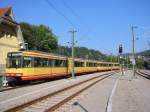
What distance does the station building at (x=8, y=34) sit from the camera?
35469 mm

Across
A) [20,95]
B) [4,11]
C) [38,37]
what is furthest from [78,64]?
[38,37]

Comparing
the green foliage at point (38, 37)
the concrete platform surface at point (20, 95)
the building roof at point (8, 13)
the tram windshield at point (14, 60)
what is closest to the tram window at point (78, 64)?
the building roof at point (8, 13)

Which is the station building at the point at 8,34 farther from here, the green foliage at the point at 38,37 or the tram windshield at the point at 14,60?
the green foliage at the point at 38,37

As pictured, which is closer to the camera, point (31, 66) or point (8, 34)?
point (31, 66)

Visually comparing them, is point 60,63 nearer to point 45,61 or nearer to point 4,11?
point 45,61

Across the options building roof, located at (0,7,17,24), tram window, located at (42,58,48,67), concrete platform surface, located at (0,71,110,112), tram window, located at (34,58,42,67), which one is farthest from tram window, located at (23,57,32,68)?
building roof, located at (0,7,17,24)

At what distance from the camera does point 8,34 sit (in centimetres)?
3753

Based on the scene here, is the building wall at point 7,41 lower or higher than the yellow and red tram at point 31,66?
higher

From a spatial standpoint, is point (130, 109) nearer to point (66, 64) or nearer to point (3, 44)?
point (66, 64)

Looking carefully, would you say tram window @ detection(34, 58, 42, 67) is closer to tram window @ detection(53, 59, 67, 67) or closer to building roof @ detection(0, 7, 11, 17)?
tram window @ detection(53, 59, 67, 67)

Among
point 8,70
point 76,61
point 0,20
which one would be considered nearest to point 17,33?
point 0,20

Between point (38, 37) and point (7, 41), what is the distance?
1711 inches

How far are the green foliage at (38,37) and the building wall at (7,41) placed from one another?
1193 inches

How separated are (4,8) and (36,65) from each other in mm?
18264
